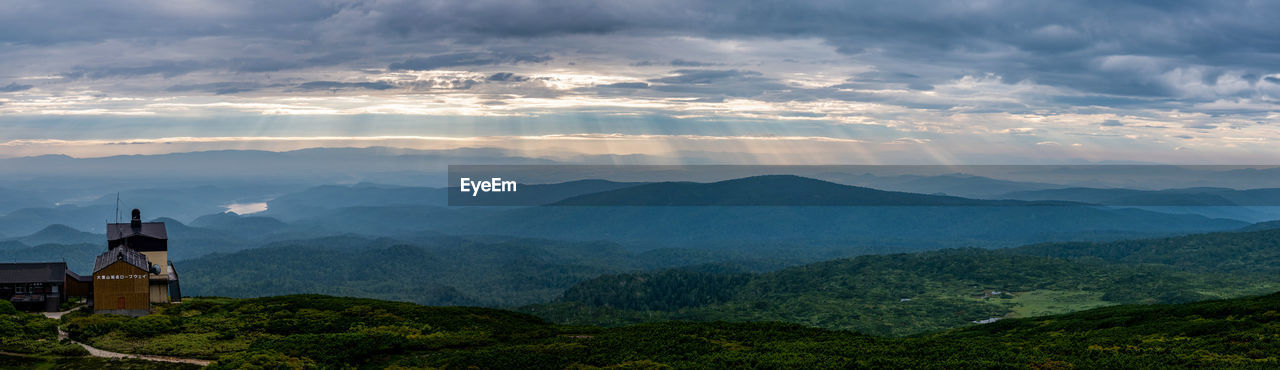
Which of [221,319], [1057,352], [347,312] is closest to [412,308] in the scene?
[347,312]

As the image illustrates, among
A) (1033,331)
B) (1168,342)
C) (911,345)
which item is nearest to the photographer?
(1168,342)

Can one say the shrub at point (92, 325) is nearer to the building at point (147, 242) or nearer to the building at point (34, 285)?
the building at point (34, 285)

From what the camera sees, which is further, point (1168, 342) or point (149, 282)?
point (149, 282)

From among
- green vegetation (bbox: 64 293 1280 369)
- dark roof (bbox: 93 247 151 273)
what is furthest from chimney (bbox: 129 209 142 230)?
green vegetation (bbox: 64 293 1280 369)

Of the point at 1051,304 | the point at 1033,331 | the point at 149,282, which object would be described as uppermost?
the point at 149,282

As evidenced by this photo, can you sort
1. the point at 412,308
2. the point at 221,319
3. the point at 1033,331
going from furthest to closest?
the point at 412,308, the point at 1033,331, the point at 221,319

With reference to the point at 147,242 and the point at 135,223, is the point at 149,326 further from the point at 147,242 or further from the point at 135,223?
the point at 135,223

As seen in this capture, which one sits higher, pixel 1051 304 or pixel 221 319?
pixel 221 319

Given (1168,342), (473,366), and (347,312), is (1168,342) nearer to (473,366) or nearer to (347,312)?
(473,366)
